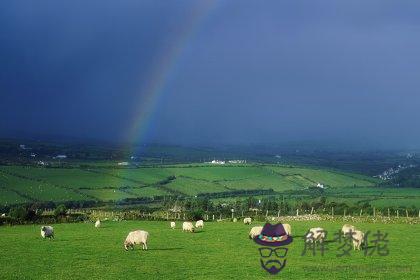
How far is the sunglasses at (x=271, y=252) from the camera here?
27.7 m

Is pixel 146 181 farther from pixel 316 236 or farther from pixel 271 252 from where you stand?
pixel 271 252

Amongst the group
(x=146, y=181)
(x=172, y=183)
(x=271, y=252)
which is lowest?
(x=172, y=183)

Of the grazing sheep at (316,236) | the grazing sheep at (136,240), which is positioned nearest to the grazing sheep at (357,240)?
the grazing sheep at (316,236)

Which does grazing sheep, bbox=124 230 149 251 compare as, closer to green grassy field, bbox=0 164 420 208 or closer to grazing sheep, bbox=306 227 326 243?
grazing sheep, bbox=306 227 326 243

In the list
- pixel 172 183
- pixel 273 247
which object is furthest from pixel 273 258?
pixel 172 183

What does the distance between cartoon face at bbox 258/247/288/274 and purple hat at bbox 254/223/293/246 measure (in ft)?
5.87

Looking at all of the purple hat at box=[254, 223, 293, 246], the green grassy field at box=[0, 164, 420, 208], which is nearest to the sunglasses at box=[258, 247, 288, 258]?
the purple hat at box=[254, 223, 293, 246]

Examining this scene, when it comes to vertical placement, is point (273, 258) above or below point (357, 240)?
below

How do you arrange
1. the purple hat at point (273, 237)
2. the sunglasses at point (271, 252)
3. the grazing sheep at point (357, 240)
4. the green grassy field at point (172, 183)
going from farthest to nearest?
the green grassy field at point (172, 183) < the purple hat at point (273, 237) < the grazing sheep at point (357, 240) < the sunglasses at point (271, 252)

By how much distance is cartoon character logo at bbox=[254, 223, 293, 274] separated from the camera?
24731 millimetres

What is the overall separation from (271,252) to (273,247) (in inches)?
99.3

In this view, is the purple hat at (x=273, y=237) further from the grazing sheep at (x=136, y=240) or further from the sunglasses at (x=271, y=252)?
the grazing sheep at (x=136, y=240)

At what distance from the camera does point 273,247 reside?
31.6 metres

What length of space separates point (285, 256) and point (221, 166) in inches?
4975
